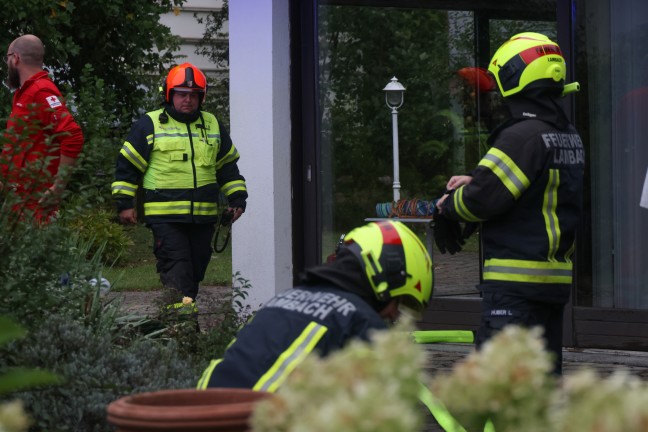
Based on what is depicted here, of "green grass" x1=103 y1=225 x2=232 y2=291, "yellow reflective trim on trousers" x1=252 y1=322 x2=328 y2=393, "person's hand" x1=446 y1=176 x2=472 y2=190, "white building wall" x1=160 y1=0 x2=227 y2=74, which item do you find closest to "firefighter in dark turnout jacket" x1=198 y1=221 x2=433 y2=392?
"yellow reflective trim on trousers" x1=252 y1=322 x2=328 y2=393

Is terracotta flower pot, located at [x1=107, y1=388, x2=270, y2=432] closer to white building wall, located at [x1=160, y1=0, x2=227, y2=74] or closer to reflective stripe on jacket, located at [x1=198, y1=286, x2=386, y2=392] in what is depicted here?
reflective stripe on jacket, located at [x1=198, y1=286, x2=386, y2=392]

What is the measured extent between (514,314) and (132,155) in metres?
3.45

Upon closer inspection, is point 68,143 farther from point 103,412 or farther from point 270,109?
point 103,412

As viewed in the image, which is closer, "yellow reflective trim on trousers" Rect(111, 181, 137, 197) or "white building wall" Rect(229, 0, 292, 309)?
"yellow reflective trim on trousers" Rect(111, 181, 137, 197)

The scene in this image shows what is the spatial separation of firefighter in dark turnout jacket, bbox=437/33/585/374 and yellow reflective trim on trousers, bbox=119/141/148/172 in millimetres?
3015

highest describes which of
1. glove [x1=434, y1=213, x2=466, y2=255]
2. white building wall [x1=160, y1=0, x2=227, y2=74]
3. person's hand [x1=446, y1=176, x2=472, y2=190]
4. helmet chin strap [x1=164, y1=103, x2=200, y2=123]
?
white building wall [x1=160, y1=0, x2=227, y2=74]

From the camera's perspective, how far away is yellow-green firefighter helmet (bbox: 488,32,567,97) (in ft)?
17.2

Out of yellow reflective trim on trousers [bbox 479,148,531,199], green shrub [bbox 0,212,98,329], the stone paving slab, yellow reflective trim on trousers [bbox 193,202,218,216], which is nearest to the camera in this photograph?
green shrub [bbox 0,212,98,329]

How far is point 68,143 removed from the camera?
6.95m

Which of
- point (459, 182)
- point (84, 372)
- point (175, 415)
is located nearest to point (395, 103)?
point (459, 182)

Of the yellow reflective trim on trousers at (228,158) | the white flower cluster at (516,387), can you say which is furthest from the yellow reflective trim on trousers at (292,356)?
the yellow reflective trim on trousers at (228,158)

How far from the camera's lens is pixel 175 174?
780 cm

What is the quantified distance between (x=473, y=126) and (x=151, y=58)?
9188mm

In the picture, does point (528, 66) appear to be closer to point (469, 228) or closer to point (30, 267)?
point (469, 228)
